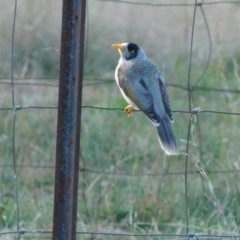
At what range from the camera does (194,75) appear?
841 centimetres

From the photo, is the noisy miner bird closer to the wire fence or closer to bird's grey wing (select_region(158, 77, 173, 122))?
bird's grey wing (select_region(158, 77, 173, 122))

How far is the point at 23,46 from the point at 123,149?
278 cm

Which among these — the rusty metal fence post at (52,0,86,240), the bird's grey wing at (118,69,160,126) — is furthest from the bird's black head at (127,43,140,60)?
the rusty metal fence post at (52,0,86,240)

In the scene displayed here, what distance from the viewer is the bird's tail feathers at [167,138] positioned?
4.72m

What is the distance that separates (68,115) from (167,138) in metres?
1.34

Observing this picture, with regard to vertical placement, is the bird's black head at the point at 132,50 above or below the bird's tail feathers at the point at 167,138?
above

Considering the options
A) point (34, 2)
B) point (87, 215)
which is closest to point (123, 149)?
point (87, 215)

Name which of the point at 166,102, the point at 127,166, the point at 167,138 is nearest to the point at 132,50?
the point at 166,102

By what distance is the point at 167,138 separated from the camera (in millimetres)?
4809

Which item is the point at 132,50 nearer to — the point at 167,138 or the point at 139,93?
the point at 139,93

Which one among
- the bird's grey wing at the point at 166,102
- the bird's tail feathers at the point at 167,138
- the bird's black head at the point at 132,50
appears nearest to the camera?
the bird's tail feathers at the point at 167,138

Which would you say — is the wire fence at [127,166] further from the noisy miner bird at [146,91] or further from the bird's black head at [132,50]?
the bird's black head at [132,50]

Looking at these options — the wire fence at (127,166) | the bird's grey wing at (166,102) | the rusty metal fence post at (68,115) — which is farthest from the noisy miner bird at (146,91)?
the rusty metal fence post at (68,115)

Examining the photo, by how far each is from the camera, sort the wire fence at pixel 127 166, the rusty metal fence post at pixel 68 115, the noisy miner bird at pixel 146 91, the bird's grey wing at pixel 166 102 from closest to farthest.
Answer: the rusty metal fence post at pixel 68 115 < the noisy miner bird at pixel 146 91 < the bird's grey wing at pixel 166 102 < the wire fence at pixel 127 166
